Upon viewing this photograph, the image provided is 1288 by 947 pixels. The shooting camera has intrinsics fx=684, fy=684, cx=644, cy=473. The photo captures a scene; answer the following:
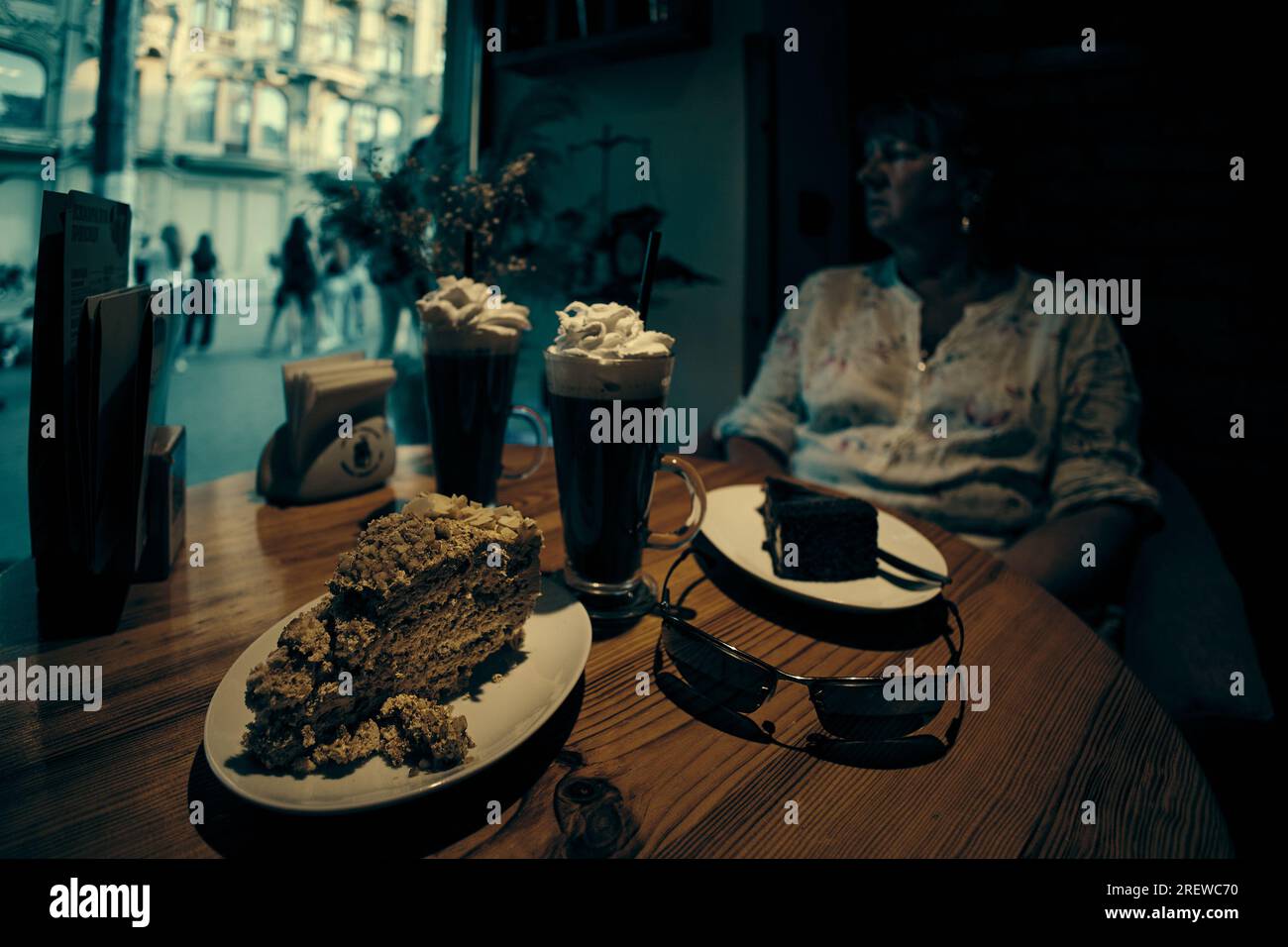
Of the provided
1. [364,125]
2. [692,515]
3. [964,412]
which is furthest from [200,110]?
[964,412]

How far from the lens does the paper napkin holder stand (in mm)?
1275

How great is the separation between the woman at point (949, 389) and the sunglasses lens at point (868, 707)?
98 centimetres

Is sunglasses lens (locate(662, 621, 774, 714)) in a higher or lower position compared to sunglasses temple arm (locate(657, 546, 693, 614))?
lower

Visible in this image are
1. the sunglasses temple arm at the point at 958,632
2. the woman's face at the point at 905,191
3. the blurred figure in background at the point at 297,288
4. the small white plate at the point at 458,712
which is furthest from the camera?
the blurred figure in background at the point at 297,288

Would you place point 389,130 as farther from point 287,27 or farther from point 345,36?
point 287,27

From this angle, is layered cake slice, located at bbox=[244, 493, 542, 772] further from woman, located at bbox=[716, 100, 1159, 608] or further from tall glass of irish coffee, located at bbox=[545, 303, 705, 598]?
woman, located at bbox=[716, 100, 1159, 608]

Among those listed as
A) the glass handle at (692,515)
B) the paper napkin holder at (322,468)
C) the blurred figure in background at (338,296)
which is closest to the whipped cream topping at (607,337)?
the glass handle at (692,515)

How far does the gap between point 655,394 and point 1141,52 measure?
2846mm

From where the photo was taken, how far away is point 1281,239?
244cm

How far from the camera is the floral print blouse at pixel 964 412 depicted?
1.78 metres

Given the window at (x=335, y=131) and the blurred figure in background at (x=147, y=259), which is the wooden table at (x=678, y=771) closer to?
the blurred figure in background at (x=147, y=259)

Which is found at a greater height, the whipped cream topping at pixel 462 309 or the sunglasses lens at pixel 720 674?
the whipped cream topping at pixel 462 309

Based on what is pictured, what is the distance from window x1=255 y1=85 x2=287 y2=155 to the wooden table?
2116mm

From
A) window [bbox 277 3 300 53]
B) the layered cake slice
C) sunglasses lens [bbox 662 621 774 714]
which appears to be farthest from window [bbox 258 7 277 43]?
sunglasses lens [bbox 662 621 774 714]
